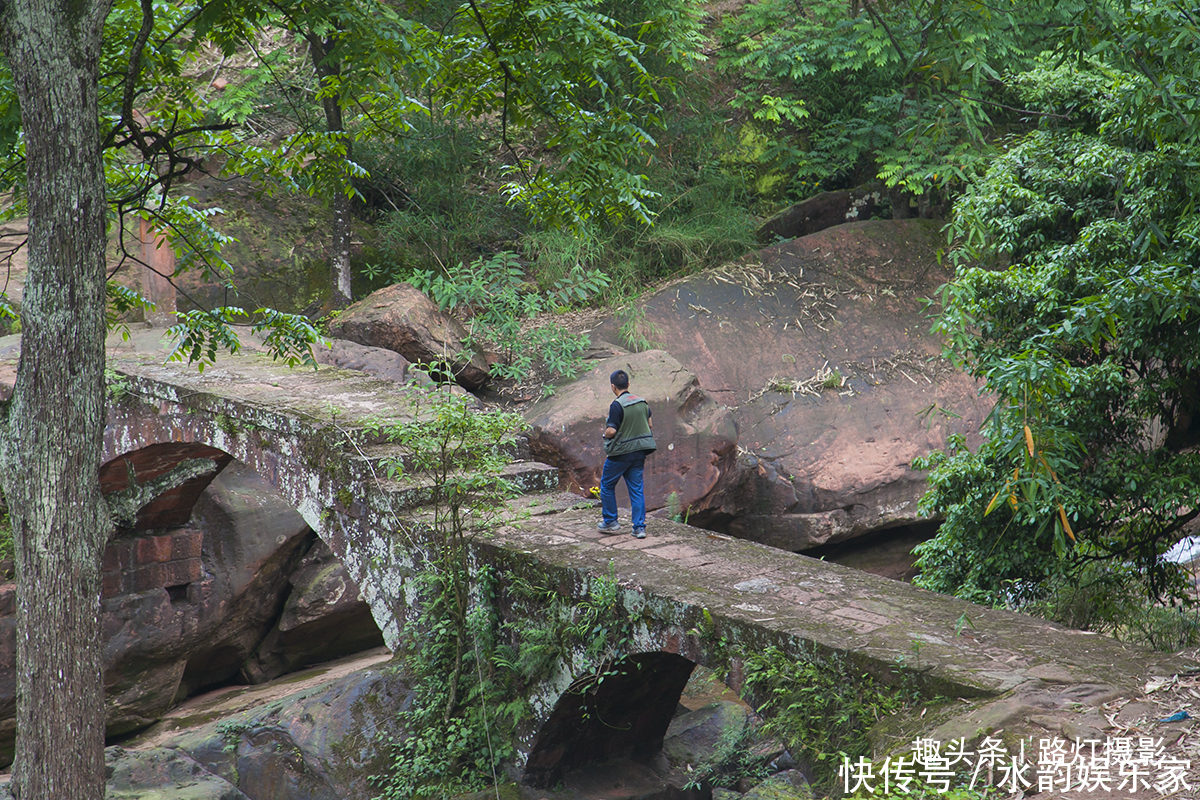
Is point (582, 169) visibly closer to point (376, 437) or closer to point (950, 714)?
point (376, 437)

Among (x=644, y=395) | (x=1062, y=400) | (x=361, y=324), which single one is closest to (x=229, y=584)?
(x=361, y=324)

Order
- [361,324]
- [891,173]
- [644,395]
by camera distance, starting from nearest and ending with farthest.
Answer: [644,395] < [361,324] < [891,173]

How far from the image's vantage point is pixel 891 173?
12.7m

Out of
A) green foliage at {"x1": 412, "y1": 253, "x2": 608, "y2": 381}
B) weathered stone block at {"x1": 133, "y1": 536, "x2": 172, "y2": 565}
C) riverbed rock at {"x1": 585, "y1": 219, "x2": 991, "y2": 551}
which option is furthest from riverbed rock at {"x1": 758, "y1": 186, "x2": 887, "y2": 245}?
weathered stone block at {"x1": 133, "y1": 536, "x2": 172, "y2": 565}

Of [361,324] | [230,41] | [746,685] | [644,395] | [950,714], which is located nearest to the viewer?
[950,714]

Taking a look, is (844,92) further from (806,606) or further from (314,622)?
(806,606)

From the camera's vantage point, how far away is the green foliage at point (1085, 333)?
4.76m

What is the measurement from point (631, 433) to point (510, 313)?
590cm

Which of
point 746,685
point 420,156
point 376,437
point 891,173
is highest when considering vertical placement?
point 420,156

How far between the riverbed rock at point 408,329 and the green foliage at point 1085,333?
6.00m

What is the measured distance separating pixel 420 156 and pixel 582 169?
8.31 meters

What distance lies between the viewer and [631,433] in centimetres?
633

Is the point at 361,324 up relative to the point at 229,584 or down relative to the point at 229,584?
up

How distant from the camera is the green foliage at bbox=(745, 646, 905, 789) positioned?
4266 mm
